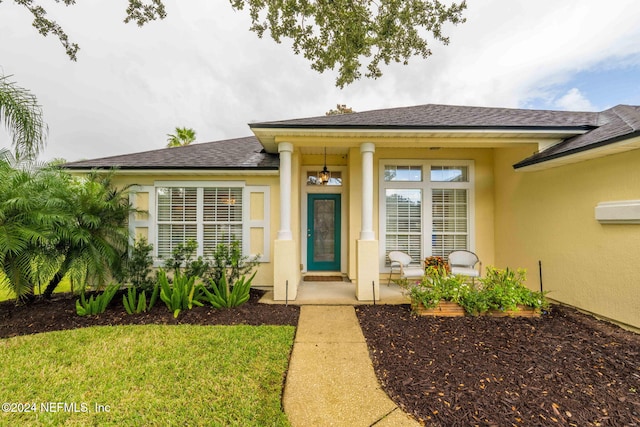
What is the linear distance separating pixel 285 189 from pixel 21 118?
4.71 metres

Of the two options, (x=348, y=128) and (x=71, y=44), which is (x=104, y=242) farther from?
(x=348, y=128)

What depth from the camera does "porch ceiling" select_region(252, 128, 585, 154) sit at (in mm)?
5117

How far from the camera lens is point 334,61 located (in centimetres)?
542

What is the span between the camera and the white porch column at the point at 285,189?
17.7 ft

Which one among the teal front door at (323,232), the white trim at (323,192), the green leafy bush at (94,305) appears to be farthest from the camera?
the teal front door at (323,232)

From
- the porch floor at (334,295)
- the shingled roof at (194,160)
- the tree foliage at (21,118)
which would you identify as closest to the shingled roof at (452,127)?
the shingled roof at (194,160)

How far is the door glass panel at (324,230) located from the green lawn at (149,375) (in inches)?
141

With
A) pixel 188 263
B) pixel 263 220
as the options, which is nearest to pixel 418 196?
pixel 263 220

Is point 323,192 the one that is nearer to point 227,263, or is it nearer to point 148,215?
point 227,263

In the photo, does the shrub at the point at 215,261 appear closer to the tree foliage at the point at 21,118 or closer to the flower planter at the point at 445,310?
the tree foliage at the point at 21,118

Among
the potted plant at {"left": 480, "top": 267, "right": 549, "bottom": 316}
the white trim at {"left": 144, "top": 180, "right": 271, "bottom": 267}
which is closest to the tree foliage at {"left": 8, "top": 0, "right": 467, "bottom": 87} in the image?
the white trim at {"left": 144, "top": 180, "right": 271, "bottom": 267}

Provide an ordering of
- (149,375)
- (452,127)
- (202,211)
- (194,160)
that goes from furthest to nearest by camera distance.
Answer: (194,160) < (202,211) < (452,127) < (149,375)

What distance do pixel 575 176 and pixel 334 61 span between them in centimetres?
514

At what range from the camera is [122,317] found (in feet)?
15.0
